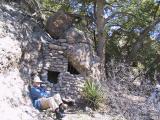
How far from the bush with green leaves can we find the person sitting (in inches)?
54.9

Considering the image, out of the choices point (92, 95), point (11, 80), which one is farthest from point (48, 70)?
point (11, 80)

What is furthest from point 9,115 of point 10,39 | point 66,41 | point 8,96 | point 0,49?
point 66,41

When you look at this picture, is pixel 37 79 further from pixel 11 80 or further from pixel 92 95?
pixel 92 95

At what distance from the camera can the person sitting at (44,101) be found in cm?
1148

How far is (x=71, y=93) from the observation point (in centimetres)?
1359

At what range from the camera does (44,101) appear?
11.6m

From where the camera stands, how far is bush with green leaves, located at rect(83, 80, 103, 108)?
12961 mm

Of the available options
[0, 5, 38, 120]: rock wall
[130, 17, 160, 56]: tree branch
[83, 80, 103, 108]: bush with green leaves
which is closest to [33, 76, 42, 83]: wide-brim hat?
[0, 5, 38, 120]: rock wall

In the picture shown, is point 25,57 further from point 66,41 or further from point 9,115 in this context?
point 9,115

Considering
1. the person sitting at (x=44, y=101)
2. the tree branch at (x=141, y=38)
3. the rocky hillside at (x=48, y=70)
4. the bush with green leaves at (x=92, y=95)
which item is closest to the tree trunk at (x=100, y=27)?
the rocky hillside at (x=48, y=70)

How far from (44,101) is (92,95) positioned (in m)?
2.10

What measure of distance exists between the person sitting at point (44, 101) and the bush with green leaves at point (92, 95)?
4.58 feet

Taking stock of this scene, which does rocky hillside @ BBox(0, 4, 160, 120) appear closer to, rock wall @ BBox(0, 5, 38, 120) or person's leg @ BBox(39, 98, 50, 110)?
rock wall @ BBox(0, 5, 38, 120)

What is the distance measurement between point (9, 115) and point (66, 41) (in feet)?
16.3
